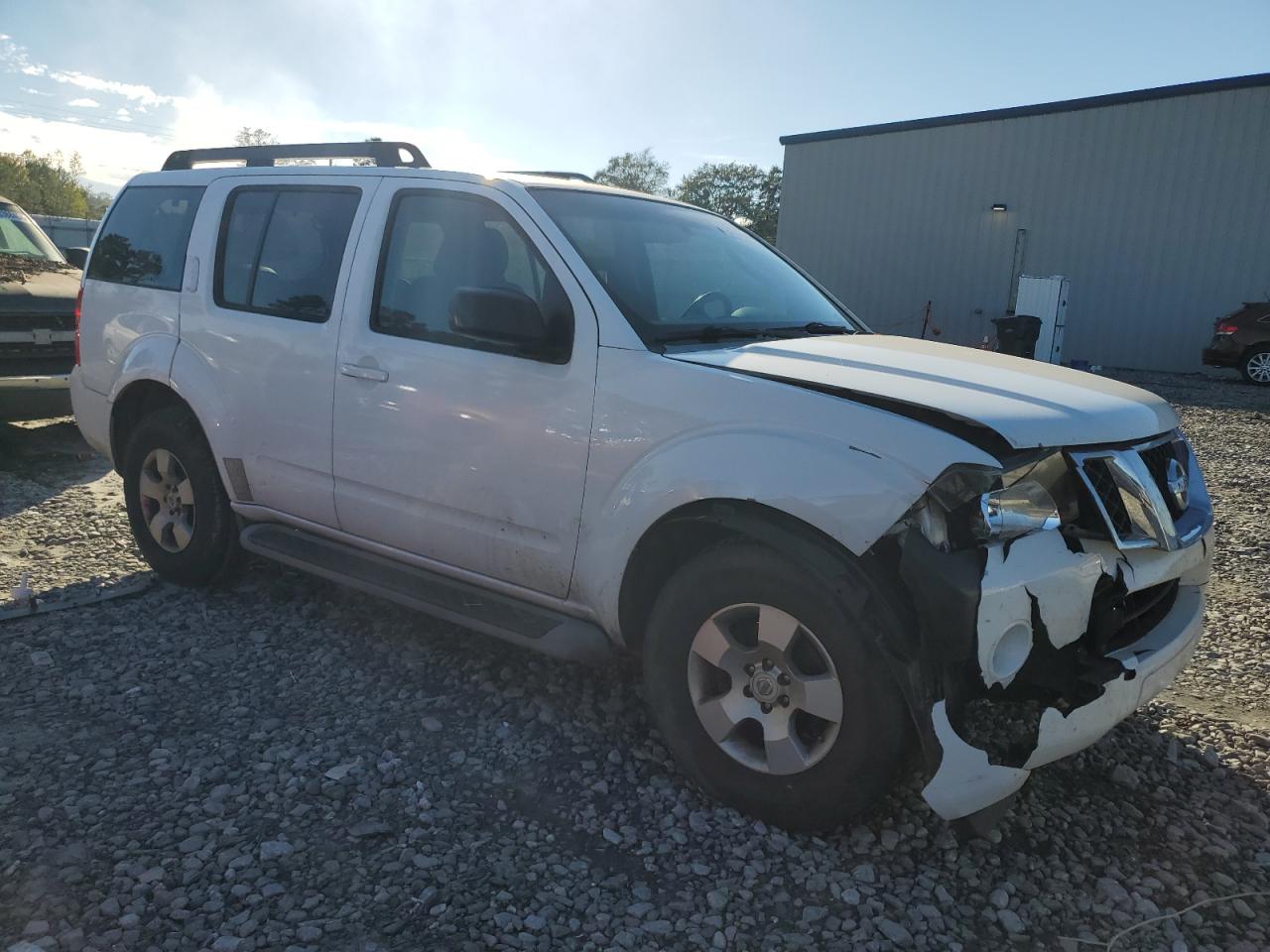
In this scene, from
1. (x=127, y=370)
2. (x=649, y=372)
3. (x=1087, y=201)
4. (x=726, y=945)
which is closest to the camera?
(x=726, y=945)

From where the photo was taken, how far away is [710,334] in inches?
125

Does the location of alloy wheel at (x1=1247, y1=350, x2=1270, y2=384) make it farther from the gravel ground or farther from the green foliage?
the green foliage

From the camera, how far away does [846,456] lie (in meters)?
2.43

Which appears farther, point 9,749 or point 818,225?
point 818,225

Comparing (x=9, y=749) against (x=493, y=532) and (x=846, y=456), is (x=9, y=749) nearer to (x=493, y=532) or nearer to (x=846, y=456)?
(x=493, y=532)

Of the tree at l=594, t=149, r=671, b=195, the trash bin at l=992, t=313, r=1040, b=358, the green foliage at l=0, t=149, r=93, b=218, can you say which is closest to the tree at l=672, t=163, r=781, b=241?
the tree at l=594, t=149, r=671, b=195

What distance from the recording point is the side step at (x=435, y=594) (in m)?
3.03

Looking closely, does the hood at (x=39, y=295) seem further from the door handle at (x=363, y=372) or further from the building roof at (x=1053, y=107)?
the building roof at (x=1053, y=107)

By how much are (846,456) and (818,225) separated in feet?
73.3

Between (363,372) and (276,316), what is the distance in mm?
690

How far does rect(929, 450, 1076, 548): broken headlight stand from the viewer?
2312 mm

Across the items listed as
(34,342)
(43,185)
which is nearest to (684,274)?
(34,342)

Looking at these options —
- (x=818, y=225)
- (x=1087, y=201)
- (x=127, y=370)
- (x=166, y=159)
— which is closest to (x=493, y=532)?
(x=127, y=370)

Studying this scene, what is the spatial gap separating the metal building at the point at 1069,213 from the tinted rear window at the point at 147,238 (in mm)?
19260
